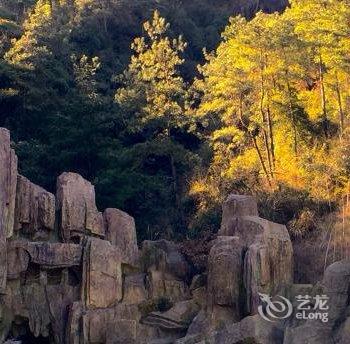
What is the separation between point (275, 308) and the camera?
12883 millimetres

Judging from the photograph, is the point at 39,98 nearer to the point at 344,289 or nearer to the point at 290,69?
the point at 290,69

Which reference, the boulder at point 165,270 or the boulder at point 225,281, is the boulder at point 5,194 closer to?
the boulder at point 165,270

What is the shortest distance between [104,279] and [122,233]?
65.9 inches

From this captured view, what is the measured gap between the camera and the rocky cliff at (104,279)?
13156 millimetres

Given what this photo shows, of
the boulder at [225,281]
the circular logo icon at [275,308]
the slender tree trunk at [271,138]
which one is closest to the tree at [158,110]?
the slender tree trunk at [271,138]

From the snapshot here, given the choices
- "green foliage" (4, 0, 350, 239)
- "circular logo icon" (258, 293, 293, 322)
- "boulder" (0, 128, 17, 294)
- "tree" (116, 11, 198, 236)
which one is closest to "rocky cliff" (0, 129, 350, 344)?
"boulder" (0, 128, 17, 294)

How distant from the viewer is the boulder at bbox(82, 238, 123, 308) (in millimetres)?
13602

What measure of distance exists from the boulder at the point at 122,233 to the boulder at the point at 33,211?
136cm

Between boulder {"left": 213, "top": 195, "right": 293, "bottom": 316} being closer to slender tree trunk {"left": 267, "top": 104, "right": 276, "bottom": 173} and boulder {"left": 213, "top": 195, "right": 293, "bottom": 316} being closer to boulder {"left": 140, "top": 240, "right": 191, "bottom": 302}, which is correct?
boulder {"left": 140, "top": 240, "right": 191, "bottom": 302}

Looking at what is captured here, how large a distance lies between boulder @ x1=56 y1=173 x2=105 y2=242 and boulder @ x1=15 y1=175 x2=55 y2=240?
0.27 metres

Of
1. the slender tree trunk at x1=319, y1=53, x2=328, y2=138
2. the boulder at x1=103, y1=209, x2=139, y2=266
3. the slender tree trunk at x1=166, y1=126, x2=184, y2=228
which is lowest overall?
the boulder at x1=103, y1=209, x2=139, y2=266

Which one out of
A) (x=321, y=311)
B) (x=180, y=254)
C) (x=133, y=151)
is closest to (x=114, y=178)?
(x=133, y=151)

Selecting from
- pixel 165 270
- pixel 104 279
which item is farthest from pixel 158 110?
pixel 104 279

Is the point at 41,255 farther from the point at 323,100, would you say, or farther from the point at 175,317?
the point at 323,100
